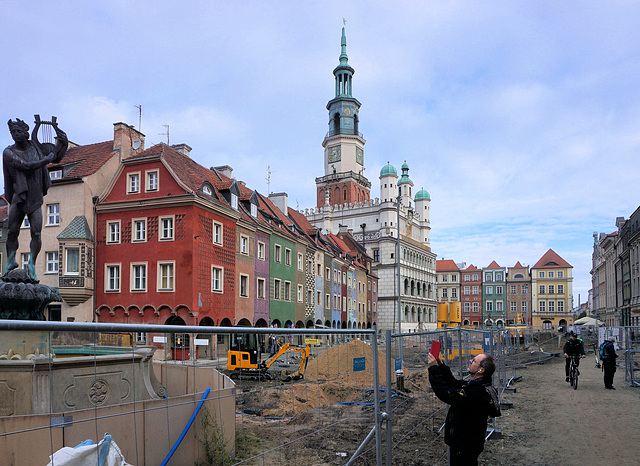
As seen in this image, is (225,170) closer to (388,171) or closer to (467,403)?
(467,403)

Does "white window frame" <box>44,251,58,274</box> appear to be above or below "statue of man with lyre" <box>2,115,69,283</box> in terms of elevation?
below

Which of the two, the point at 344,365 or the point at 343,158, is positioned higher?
the point at 343,158

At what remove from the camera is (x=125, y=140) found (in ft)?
111

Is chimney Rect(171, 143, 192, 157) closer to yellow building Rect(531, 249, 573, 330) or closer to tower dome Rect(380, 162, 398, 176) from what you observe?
tower dome Rect(380, 162, 398, 176)

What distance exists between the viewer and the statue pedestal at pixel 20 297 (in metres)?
10.1

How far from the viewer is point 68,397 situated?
486 centimetres

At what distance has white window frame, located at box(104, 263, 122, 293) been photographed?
102 feet

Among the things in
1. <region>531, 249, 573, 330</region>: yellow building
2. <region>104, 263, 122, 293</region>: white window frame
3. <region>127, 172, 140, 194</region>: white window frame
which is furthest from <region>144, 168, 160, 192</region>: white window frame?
<region>531, 249, 573, 330</region>: yellow building

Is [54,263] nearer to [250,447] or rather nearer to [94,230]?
[94,230]

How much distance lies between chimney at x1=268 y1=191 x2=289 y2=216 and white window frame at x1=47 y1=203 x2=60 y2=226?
22.0 metres

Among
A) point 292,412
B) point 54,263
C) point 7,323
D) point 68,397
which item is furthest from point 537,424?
point 54,263

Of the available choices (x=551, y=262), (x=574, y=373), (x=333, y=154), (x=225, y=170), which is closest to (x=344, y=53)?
(x=333, y=154)

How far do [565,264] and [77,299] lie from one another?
113 m

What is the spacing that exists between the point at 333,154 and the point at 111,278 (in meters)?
78.5
